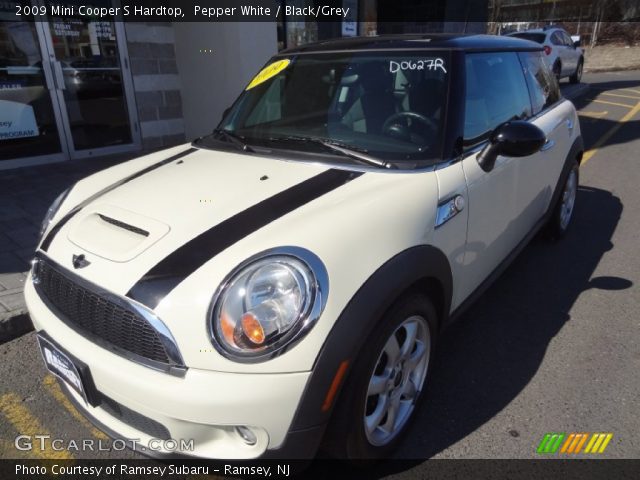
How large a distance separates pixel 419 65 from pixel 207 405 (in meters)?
1.90

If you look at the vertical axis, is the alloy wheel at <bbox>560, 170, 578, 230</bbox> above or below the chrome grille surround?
below

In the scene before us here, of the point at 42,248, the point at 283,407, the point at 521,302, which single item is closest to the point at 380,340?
the point at 283,407

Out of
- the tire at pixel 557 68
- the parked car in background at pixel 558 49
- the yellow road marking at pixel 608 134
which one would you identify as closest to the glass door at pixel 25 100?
the yellow road marking at pixel 608 134

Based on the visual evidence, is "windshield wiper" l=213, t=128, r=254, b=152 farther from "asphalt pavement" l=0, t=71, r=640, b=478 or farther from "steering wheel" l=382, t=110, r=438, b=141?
"asphalt pavement" l=0, t=71, r=640, b=478

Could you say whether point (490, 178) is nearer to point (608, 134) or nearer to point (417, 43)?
point (417, 43)

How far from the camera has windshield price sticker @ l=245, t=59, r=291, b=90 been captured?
3008 millimetres

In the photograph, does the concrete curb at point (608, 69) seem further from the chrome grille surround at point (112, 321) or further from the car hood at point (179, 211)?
the chrome grille surround at point (112, 321)

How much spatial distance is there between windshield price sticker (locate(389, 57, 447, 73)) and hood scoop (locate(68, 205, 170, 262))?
1.46 metres

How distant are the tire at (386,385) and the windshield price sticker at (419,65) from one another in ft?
3.90

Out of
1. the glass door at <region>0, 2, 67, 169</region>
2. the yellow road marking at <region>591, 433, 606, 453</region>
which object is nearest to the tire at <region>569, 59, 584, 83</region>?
the glass door at <region>0, 2, 67, 169</region>

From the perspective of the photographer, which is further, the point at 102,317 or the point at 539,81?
the point at 539,81

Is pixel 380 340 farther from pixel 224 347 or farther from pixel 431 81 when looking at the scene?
pixel 431 81

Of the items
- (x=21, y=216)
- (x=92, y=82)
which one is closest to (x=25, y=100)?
(x=92, y=82)

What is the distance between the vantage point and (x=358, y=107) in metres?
2.49
